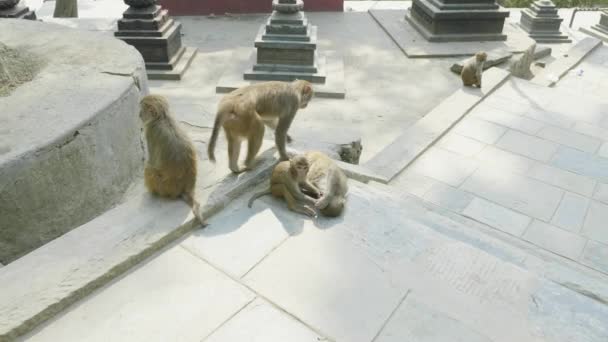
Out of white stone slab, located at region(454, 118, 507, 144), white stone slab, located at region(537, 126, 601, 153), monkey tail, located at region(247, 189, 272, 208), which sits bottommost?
white stone slab, located at region(537, 126, 601, 153)

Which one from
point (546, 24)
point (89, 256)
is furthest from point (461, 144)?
point (546, 24)

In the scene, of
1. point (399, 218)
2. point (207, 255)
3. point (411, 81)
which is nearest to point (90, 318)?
point (207, 255)

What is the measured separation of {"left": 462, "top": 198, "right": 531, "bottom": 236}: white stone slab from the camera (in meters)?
4.43

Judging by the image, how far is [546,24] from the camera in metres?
10.9

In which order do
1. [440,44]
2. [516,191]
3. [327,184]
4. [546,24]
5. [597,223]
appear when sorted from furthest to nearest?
[546,24], [440,44], [516,191], [597,223], [327,184]

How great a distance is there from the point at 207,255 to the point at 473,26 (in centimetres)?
871

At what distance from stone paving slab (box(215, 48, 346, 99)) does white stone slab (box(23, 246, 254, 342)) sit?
4827 millimetres

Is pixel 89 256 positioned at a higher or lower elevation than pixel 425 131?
higher

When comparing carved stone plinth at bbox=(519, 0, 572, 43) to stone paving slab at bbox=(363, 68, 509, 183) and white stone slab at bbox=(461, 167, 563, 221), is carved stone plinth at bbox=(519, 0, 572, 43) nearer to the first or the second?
stone paving slab at bbox=(363, 68, 509, 183)

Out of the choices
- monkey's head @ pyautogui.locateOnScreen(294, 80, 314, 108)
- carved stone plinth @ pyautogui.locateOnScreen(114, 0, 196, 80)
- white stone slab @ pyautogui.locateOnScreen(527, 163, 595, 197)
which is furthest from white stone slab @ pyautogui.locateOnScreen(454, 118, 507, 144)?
carved stone plinth @ pyautogui.locateOnScreen(114, 0, 196, 80)

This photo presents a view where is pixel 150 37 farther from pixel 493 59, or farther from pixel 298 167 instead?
pixel 493 59

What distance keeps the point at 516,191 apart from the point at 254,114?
3192 mm

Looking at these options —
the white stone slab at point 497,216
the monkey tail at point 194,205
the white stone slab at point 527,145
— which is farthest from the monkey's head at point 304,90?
the white stone slab at point 527,145

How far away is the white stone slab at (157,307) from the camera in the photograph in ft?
7.70
